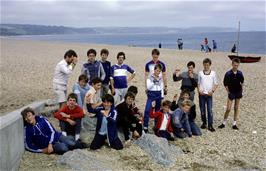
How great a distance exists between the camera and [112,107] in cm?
805

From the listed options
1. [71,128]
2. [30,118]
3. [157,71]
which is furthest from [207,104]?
[30,118]

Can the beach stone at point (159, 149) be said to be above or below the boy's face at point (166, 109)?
below

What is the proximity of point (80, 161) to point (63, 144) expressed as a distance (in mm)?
755

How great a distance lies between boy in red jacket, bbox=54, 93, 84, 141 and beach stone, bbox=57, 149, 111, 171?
2.95 ft

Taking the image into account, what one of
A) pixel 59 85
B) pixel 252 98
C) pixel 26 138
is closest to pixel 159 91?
pixel 59 85

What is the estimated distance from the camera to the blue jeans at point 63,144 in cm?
735

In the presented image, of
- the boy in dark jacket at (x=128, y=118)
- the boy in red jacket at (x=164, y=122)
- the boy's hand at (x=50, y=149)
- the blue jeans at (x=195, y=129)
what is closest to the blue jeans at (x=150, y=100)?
the boy in red jacket at (x=164, y=122)

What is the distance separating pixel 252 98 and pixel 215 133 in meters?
5.76

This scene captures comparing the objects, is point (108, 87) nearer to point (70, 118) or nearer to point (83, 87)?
point (83, 87)

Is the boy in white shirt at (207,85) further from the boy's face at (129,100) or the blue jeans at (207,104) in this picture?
the boy's face at (129,100)

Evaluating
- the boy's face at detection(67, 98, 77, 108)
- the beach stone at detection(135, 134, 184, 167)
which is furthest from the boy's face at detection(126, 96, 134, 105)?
the boy's face at detection(67, 98, 77, 108)

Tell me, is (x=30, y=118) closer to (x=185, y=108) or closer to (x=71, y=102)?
(x=71, y=102)

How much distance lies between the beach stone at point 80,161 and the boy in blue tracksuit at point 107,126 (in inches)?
34.9

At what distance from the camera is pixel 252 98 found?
48.5 feet
